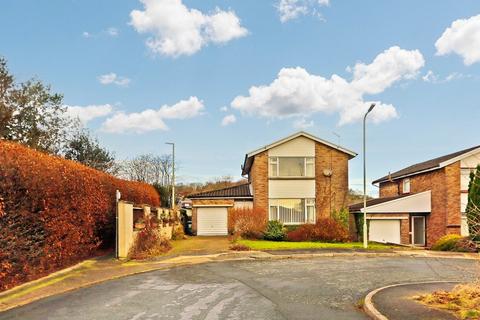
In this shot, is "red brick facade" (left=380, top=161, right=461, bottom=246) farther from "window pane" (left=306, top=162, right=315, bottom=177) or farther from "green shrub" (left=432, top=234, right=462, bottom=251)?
"window pane" (left=306, top=162, right=315, bottom=177)

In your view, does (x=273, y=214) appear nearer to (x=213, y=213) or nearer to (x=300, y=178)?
(x=300, y=178)

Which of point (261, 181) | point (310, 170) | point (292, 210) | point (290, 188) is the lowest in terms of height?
point (292, 210)

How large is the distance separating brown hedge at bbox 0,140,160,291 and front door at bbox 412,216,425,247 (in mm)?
24495

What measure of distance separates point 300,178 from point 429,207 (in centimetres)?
996

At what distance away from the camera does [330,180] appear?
29969mm

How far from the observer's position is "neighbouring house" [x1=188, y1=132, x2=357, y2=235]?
2973 cm

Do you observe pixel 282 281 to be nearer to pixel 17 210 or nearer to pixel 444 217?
pixel 17 210

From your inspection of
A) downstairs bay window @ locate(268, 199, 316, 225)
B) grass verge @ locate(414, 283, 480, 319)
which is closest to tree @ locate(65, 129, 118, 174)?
downstairs bay window @ locate(268, 199, 316, 225)

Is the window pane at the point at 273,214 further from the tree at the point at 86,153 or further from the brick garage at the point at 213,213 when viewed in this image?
the tree at the point at 86,153

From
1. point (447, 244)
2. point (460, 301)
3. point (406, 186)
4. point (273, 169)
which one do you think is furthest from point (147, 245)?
point (406, 186)

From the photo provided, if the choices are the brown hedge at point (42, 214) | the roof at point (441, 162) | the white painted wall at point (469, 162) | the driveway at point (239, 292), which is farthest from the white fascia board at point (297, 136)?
the brown hedge at point (42, 214)

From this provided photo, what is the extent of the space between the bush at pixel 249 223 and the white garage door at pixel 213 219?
309 centimetres

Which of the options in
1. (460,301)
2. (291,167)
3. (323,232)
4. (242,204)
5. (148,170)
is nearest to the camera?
(460,301)

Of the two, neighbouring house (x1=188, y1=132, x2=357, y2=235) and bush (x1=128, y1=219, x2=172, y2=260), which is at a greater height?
neighbouring house (x1=188, y1=132, x2=357, y2=235)
